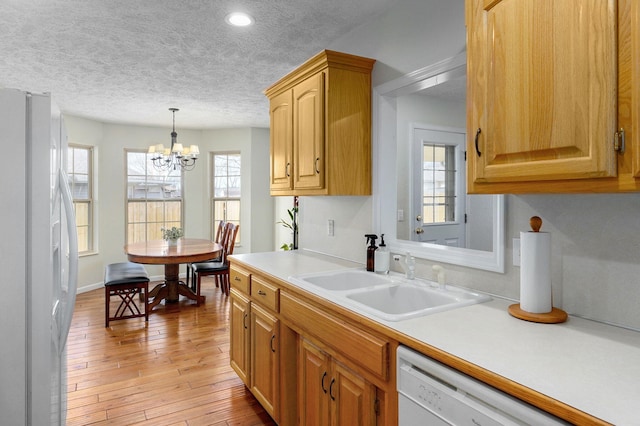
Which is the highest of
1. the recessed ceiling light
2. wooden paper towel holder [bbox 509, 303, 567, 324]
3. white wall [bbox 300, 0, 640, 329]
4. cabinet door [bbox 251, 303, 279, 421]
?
the recessed ceiling light

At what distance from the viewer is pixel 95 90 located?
4152 mm

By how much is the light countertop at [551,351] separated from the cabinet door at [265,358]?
891mm

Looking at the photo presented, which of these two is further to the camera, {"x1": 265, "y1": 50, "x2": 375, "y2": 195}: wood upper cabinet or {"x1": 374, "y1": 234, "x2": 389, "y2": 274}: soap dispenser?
{"x1": 265, "y1": 50, "x2": 375, "y2": 195}: wood upper cabinet

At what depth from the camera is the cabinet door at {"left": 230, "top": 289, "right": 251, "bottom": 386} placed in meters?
2.52

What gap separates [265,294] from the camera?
225 cm

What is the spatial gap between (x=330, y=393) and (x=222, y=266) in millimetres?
3847

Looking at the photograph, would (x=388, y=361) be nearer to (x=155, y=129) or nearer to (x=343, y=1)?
(x=343, y=1)

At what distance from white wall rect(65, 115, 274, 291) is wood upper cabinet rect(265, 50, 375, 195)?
155 inches

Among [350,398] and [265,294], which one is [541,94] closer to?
[350,398]

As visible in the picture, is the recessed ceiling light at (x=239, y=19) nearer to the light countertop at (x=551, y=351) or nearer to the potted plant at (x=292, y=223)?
the light countertop at (x=551, y=351)

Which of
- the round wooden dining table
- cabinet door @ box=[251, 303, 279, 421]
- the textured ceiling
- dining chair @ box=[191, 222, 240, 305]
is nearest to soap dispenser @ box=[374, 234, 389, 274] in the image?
cabinet door @ box=[251, 303, 279, 421]

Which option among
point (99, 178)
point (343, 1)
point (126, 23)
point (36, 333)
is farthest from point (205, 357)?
point (99, 178)

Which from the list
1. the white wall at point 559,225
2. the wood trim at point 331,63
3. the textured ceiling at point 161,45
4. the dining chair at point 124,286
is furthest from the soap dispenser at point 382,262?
the dining chair at point 124,286

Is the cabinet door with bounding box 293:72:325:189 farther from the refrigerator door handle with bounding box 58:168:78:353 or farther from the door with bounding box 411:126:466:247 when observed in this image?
the door with bounding box 411:126:466:247
